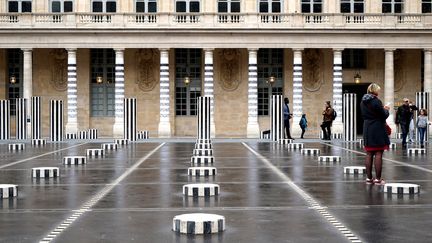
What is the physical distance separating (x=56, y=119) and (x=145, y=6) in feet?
50.5

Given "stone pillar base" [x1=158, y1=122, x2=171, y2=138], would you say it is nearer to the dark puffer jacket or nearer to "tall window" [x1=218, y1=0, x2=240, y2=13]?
"tall window" [x1=218, y1=0, x2=240, y2=13]

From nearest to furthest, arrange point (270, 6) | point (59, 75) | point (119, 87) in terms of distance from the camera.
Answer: point (119, 87)
point (270, 6)
point (59, 75)

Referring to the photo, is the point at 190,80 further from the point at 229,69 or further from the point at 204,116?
the point at 204,116

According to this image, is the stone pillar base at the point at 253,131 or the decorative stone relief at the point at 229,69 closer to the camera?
the stone pillar base at the point at 253,131

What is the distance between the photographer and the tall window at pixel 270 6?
55875mm

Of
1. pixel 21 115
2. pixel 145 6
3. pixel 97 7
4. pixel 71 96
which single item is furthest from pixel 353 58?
pixel 21 115

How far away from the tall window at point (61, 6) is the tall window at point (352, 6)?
61.4 feet

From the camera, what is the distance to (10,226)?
11109 mm

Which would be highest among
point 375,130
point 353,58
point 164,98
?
point 353,58

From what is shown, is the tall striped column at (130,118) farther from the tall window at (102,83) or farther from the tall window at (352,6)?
the tall window at (352,6)

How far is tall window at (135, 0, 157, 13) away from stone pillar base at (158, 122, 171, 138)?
26.6ft

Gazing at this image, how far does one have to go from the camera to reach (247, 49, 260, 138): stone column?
5353 cm

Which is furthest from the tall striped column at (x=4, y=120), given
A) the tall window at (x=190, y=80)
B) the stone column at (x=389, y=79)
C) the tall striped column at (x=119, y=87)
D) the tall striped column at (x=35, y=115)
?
the stone column at (x=389, y=79)

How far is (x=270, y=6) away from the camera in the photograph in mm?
55875
